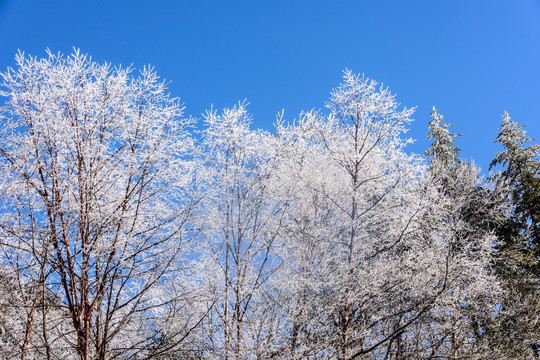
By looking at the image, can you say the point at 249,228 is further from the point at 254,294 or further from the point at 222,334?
the point at 222,334

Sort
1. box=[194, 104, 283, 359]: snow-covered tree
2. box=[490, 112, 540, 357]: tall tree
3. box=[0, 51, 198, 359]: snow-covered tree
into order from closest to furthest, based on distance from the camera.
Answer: box=[0, 51, 198, 359]: snow-covered tree < box=[194, 104, 283, 359]: snow-covered tree < box=[490, 112, 540, 357]: tall tree

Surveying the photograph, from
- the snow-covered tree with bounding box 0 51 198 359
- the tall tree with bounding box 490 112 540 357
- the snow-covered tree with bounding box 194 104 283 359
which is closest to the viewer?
the snow-covered tree with bounding box 0 51 198 359

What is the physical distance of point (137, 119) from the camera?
15.4 feet

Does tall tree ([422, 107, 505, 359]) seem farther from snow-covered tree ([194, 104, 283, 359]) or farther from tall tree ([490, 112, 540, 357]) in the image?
snow-covered tree ([194, 104, 283, 359])

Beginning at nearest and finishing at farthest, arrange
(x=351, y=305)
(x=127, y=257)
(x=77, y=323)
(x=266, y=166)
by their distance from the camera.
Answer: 1. (x=77, y=323)
2. (x=127, y=257)
3. (x=351, y=305)
4. (x=266, y=166)

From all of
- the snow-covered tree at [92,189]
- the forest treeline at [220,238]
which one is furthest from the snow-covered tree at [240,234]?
the snow-covered tree at [92,189]

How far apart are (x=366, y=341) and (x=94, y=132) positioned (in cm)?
588

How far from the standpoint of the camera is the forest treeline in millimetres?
4059

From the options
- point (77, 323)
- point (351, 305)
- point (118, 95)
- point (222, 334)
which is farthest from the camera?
point (351, 305)

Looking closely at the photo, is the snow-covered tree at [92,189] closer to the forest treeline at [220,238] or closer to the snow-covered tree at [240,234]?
the forest treeline at [220,238]

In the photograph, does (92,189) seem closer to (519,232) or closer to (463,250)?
(463,250)

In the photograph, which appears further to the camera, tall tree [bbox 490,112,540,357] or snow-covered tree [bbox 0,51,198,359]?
tall tree [bbox 490,112,540,357]

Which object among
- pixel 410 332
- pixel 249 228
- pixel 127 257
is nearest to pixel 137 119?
pixel 127 257

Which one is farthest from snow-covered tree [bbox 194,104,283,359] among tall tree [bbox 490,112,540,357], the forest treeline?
tall tree [bbox 490,112,540,357]
